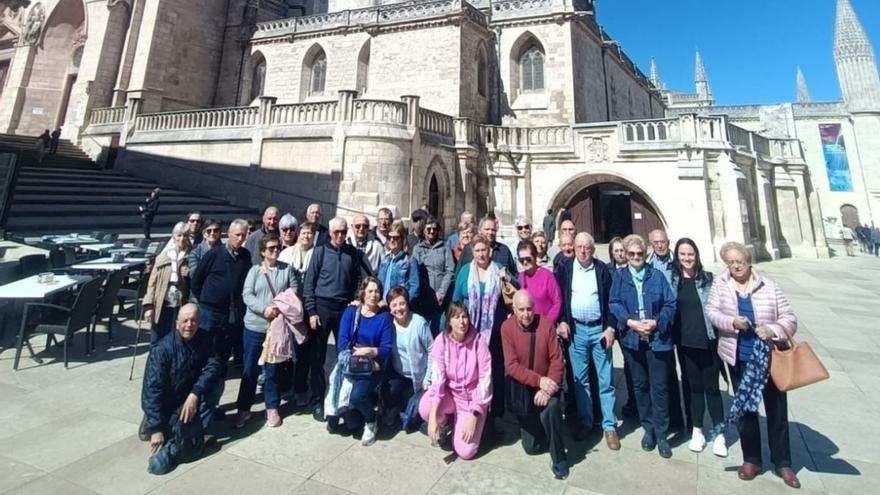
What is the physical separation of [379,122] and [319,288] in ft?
32.8

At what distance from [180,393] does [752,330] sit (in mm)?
4351

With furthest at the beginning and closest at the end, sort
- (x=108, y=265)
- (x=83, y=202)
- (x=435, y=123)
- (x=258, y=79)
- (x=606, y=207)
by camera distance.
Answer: (x=258, y=79)
(x=606, y=207)
(x=435, y=123)
(x=83, y=202)
(x=108, y=265)

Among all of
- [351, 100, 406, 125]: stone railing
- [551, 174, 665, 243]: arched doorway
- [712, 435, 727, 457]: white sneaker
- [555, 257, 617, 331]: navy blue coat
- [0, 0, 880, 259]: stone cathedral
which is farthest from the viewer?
[551, 174, 665, 243]: arched doorway

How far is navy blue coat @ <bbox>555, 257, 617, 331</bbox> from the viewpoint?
3492 mm

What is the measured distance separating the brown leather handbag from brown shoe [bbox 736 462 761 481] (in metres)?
0.61

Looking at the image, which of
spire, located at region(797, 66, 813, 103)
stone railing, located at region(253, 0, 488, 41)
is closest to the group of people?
stone railing, located at region(253, 0, 488, 41)

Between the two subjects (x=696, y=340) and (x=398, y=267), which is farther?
(x=398, y=267)

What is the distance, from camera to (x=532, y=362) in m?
3.11

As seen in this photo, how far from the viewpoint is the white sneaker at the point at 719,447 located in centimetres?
302

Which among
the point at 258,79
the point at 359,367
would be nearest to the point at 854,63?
the point at 258,79

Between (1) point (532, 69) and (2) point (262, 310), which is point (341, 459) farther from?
(1) point (532, 69)

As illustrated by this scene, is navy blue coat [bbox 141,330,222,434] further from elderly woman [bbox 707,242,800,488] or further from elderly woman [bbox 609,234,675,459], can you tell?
elderly woman [bbox 707,242,800,488]

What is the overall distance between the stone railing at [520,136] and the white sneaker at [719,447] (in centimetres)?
1366

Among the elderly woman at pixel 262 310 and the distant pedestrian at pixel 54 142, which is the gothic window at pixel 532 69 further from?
the distant pedestrian at pixel 54 142
